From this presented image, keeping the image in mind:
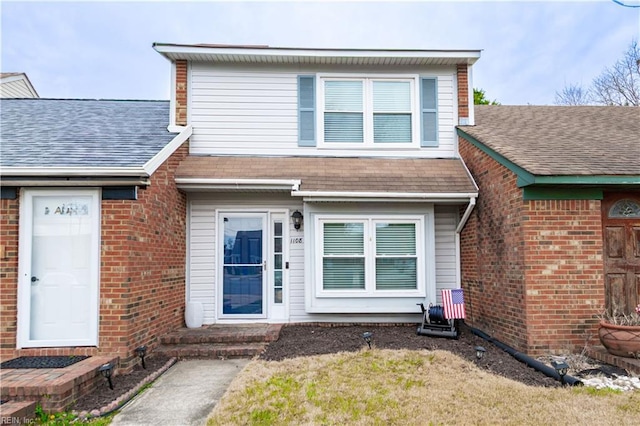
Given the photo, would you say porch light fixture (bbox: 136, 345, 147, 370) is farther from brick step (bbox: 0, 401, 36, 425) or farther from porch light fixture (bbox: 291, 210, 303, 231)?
porch light fixture (bbox: 291, 210, 303, 231)

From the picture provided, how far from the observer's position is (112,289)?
15.9 feet

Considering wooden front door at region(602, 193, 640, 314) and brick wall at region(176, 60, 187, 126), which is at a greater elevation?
brick wall at region(176, 60, 187, 126)

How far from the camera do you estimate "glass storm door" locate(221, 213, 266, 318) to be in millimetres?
6957

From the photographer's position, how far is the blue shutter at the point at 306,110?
23.9 feet

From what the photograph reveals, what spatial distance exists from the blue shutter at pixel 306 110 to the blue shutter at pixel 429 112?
2.13 m

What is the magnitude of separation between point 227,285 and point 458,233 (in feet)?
14.6

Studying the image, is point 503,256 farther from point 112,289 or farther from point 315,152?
point 112,289

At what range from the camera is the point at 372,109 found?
7.39m

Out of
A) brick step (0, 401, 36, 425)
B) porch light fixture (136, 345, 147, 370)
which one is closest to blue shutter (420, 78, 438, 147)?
porch light fixture (136, 345, 147, 370)

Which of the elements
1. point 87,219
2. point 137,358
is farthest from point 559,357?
point 87,219

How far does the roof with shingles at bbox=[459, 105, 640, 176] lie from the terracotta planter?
1961 mm

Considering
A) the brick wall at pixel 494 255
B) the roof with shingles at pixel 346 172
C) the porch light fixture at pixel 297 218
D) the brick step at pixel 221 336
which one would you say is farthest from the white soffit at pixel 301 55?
the brick step at pixel 221 336

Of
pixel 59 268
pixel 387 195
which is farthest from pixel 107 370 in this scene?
pixel 387 195

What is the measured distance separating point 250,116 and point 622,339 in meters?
6.67
